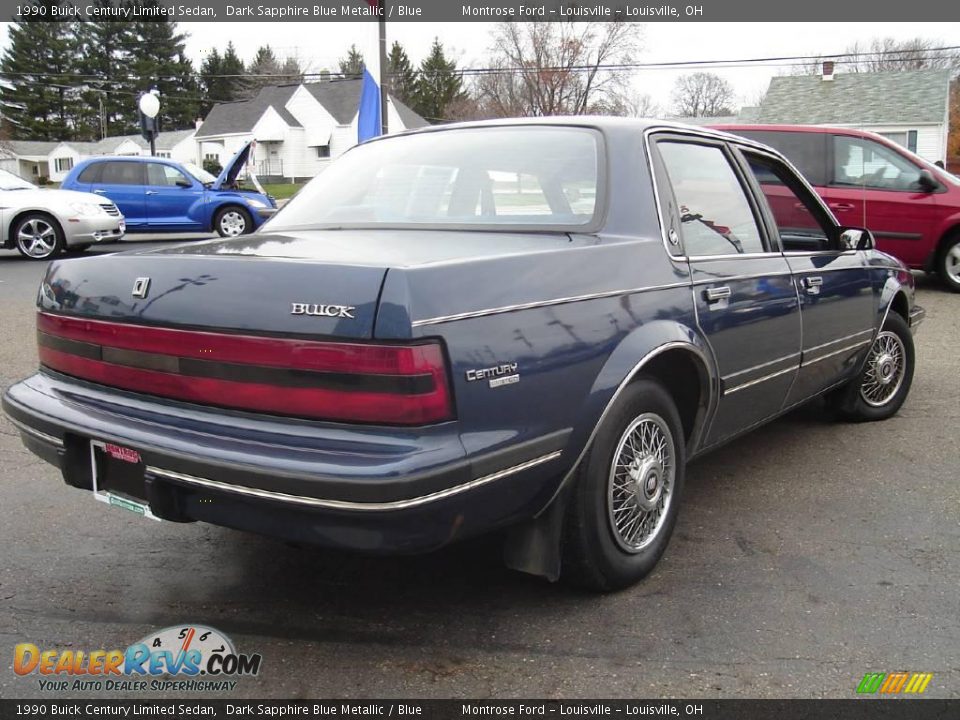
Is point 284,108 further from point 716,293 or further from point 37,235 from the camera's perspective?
point 716,293

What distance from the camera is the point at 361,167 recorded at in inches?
145

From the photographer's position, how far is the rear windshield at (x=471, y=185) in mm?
3111

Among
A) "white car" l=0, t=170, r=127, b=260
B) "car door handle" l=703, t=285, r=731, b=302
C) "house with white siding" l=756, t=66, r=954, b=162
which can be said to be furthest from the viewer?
"house with white siding" l=756, t=66, r=954, b=162

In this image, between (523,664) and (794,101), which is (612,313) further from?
(794,101)

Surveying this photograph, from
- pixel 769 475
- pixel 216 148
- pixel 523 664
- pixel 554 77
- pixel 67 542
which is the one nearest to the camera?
pixel 523 664

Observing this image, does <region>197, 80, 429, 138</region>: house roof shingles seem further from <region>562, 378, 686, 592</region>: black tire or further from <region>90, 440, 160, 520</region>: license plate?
<region>90, 440, 160, 520</region>: license plate

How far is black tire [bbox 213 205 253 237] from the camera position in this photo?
608 inches

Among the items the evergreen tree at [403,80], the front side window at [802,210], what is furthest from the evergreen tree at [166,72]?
the front side window at [802,210]

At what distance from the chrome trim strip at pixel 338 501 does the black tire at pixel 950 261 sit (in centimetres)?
902

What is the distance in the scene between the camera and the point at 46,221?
12.4 metres

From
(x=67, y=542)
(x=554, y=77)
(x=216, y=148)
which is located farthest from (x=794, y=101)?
(x=67, y=542)

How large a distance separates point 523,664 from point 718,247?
1.87 m

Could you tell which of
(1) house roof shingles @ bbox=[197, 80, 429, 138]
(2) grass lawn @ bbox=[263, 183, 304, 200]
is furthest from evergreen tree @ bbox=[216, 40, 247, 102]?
(2) grass lawn @ bbox=[263, 183, 304, 200]

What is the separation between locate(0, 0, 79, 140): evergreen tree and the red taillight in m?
74.3
